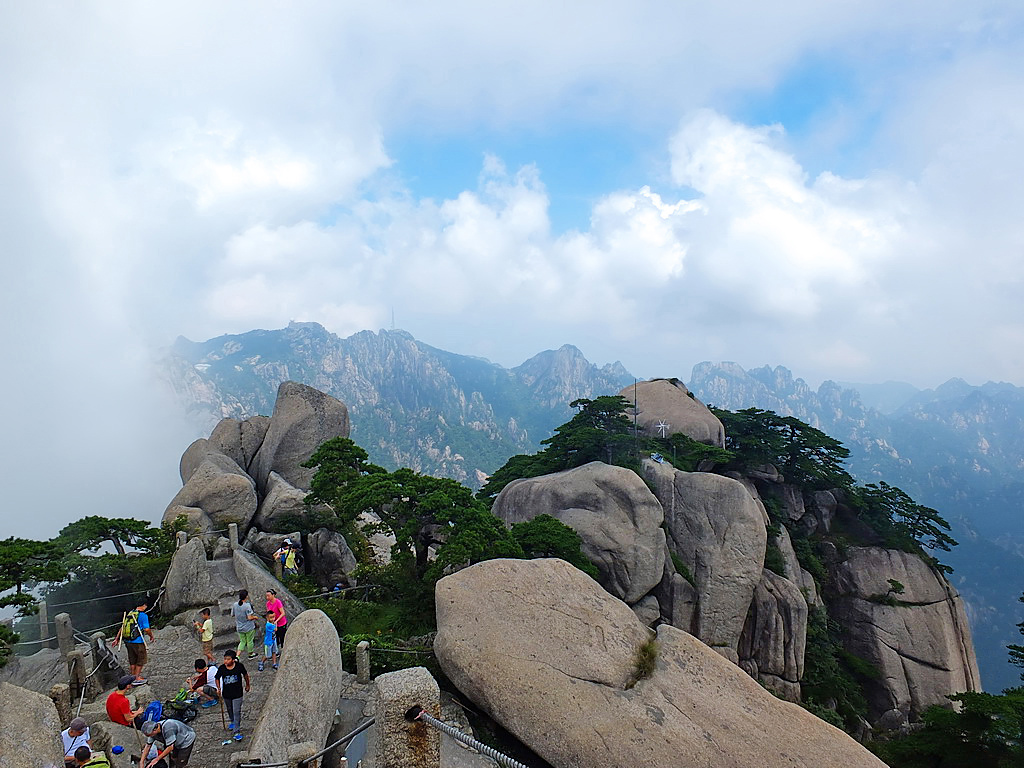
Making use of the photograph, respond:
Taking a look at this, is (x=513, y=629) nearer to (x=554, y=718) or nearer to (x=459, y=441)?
(x=554, y=718)

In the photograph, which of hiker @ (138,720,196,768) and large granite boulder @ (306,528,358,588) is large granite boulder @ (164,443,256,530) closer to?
large granite boulder @ (306,528,358,588)

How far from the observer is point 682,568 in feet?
79.3

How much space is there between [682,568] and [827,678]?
8684 millimetres

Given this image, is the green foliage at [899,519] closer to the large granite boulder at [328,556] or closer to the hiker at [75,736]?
the large granite boulder at [328,556]

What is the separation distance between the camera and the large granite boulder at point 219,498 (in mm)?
22984

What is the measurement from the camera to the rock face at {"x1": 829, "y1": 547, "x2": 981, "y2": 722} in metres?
25.4

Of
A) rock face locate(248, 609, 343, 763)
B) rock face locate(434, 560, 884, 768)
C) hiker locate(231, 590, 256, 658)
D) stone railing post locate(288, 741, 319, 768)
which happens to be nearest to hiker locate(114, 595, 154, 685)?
hiker locate(231, 590, 256, 658)

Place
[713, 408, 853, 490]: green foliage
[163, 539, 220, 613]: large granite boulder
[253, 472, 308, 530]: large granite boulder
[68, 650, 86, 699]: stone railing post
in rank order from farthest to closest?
[713, 408, 853, 490]: green foliage
[253, 472, 308, 530]: large granite boulder
[163, 539, 220, 613]: large granite boulder
[68, 650, 86, 699]: stone railing post

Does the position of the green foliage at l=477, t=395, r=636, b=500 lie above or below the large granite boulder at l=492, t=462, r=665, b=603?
above

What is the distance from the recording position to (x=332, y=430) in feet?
99.3

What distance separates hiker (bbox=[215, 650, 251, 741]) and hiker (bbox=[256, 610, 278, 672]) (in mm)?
2262

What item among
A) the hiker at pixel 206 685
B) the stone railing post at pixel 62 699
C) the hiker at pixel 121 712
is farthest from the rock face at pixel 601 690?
the stone railing post at pixel 62 699

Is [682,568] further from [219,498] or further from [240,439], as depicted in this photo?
[240,439]

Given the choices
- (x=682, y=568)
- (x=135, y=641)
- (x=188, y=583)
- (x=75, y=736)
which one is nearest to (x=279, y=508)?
(x=188, y=583)
